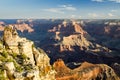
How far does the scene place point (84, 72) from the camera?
4476 inches

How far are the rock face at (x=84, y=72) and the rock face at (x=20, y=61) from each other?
55.2 metres

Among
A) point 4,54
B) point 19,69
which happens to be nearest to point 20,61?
point 4,54

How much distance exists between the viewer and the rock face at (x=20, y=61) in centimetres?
2995

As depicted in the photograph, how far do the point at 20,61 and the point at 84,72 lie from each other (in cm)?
8090

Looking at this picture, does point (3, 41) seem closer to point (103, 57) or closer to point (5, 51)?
point (5, 51)

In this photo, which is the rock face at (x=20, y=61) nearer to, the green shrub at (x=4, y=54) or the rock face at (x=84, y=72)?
the green shrub at (x=4, y=54)

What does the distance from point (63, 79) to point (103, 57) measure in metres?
104

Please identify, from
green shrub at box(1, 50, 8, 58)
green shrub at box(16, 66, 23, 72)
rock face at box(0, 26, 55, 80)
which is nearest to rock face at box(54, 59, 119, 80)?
rock face at box(0, 26, 55, 80)

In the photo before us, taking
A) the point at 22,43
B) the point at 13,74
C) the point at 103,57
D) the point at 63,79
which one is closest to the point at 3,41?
the point at 22,43

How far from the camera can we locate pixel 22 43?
3822 cm

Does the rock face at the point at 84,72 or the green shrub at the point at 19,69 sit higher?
the green shrub at the point at 19,69

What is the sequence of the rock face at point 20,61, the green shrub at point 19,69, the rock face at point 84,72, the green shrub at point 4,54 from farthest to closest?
1. the rock face at point 84,72
2. the green shrub at point 4,54
3. the green shrub at point 19,69
4. the rock face at point 20,61

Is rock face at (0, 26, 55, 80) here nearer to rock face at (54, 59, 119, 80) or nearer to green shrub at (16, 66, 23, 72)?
green shrub at (16, 66, 23, 72)

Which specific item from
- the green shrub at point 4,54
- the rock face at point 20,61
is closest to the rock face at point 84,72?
the rock face at point 20,61
